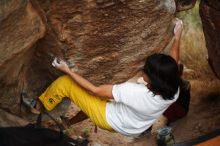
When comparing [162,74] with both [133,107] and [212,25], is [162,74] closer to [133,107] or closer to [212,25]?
[133,107]

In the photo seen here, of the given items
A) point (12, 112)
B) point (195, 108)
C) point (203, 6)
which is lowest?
point (195, 108)

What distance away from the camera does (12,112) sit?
4.61m

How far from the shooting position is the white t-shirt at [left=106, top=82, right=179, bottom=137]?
3795 millimetres

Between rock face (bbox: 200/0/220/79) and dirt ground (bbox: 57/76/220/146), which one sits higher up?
rock face (bbox: 200/0/220/79)

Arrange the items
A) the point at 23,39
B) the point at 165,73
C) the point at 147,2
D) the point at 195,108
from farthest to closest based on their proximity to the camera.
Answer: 1. the point at 195,108
2. the point at 147,2
3. the point at 23,39
4. the point at 165,73

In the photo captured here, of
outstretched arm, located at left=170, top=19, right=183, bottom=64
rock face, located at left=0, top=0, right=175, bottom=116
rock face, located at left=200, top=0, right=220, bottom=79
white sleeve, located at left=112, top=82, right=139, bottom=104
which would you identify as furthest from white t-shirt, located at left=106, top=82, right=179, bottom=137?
rock face, located at left=200, top=0, right=220, bottom=79

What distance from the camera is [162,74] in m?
3.71

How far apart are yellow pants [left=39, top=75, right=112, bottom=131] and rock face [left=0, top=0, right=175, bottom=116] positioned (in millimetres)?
397

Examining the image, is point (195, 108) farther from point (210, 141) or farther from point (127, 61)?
point (210, 141)

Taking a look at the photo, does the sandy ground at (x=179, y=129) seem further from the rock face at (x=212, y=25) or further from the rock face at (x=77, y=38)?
the rock face at (x=77, y=38)

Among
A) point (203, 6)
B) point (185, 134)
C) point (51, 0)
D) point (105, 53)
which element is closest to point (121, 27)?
point (105, 53)

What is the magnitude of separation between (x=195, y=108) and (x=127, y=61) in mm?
1796

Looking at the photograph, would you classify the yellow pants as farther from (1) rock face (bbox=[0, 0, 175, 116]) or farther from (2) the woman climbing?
(1) rock face (bbox=[0, 0, 175, 116])

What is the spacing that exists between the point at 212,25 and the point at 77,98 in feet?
5.57
